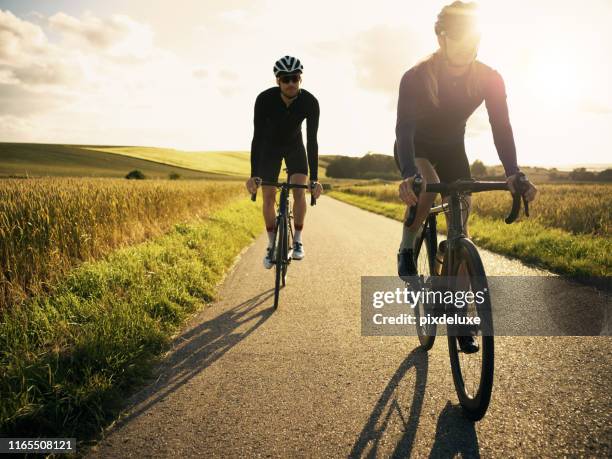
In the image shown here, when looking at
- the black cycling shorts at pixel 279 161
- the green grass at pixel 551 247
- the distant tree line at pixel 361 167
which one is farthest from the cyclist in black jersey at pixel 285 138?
the distant tree line at pixel 361 167

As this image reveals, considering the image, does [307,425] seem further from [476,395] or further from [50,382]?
[50,382]

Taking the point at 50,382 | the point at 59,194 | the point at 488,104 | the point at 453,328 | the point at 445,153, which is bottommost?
the point at 50,382

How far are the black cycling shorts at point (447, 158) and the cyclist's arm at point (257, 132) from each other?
230 centimetres

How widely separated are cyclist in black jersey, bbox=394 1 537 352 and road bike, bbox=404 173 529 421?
10 cm

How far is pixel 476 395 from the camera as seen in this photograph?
2.28m

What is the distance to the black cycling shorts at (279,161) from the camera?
5336mm

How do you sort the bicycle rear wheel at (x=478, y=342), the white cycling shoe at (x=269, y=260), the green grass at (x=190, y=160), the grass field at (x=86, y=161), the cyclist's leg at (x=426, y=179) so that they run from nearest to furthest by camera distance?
1. the bicycle rear wheel at (x=478, y=342)
2. the cyclist's leg at (x=426, y=179)
3. the white cycling shoe at (x=269, y=260)
4. the grass field at (x=86, y=161)
5. the green grass at (x=190, y=160)

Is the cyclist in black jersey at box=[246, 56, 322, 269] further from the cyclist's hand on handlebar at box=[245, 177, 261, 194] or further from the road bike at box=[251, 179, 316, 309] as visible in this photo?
the road bike at box=[251, 179, 316, 309]

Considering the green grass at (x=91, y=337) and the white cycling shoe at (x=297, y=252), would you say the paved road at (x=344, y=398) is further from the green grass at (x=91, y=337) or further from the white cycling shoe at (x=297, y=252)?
the white cycling shoe at (x=297, y=252)

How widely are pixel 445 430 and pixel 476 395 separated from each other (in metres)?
0.27

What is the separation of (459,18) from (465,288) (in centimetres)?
181

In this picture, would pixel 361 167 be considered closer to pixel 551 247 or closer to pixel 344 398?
pixel 551 247

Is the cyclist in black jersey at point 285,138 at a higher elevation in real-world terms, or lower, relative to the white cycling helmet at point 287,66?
lower

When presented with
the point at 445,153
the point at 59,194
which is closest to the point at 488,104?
the point at 445,153
